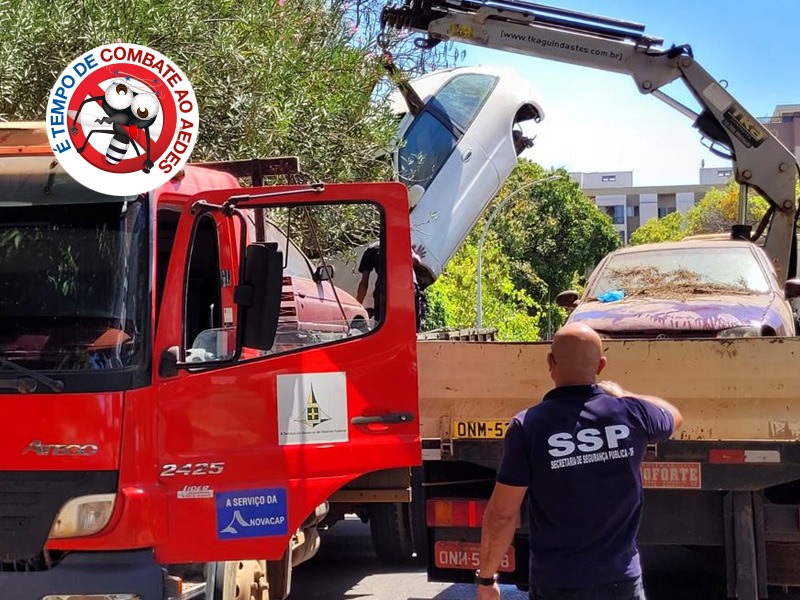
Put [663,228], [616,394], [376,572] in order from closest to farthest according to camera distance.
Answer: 1. [616,394]
2. [376,572]
3. [663,228]

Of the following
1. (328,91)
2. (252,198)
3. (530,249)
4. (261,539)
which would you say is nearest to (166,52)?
(328,91)

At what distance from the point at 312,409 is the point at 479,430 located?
1207 millimetres

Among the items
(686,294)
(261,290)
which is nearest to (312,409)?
(261,290)

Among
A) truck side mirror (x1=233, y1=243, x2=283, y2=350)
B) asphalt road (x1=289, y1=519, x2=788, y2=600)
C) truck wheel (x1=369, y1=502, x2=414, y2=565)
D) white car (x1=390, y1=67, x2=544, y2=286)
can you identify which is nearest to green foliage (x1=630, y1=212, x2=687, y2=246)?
white car (x1=390, y1=67, x2=544, y2=286)

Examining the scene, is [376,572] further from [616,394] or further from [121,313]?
[616,394]

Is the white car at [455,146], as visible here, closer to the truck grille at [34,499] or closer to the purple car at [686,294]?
the purple car at [686,294]

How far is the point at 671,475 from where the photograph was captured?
4871 millimetres

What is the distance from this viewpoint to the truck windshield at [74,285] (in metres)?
3.99

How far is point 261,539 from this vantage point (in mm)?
4164

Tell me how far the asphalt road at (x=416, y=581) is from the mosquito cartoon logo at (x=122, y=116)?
4.12m

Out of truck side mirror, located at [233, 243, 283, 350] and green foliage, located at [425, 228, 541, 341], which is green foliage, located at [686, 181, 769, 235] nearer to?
green foliage, located at [425, 228, 541, 341]

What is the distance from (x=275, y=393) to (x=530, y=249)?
4060cm

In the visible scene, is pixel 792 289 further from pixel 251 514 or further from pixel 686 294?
pixel 251 514

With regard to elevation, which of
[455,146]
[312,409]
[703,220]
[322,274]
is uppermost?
[703,220]
